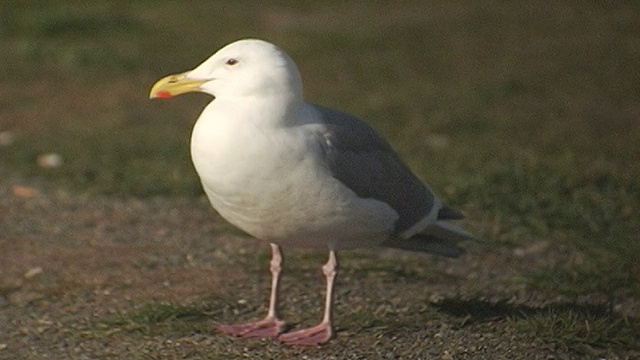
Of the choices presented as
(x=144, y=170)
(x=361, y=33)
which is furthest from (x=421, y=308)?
(x=361, y=33)

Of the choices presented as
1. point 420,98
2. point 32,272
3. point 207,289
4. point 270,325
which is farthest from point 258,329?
point 420,98

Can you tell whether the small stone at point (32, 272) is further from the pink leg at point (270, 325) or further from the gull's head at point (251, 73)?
the gull's head at point (251, 73)

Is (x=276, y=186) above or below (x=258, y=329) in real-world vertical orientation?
above

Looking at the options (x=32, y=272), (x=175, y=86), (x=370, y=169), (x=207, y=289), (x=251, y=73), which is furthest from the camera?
(x=32, y=272)

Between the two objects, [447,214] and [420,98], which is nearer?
[447,214]

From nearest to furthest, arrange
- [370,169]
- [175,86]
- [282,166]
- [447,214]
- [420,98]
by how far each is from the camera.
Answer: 1. [282,166]
2. [175,86]
3. [370,169]
4. [447,214]
5. [420,98]

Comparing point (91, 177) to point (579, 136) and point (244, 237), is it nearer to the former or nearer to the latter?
point (244, 237)

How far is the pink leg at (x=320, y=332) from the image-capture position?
17.3 feet

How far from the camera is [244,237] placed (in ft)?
23.2

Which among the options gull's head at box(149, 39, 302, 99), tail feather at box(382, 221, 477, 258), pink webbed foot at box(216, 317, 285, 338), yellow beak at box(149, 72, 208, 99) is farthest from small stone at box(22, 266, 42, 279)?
tail feather at box(382, 221, 477, 258)

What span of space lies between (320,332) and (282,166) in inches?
30.6

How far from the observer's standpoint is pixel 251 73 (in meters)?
5.05

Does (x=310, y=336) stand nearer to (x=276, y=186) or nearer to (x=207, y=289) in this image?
(x=276, y=186)

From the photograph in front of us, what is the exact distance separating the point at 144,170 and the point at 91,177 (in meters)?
0.33
